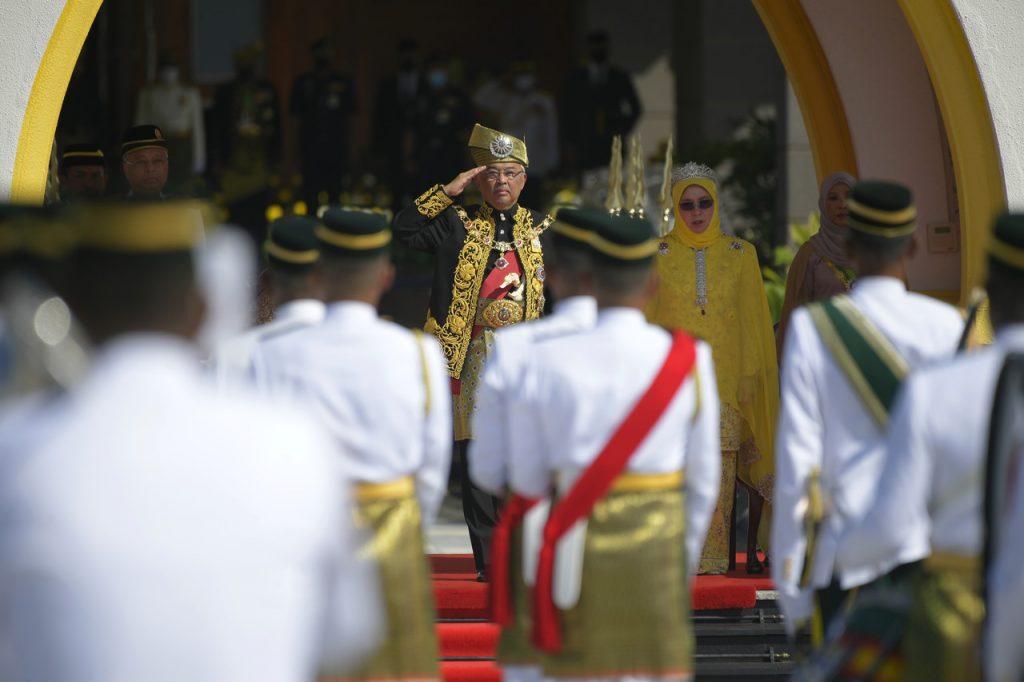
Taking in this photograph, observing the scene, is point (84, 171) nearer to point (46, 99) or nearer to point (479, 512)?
point (46, 99)

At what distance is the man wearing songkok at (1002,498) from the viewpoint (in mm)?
3338

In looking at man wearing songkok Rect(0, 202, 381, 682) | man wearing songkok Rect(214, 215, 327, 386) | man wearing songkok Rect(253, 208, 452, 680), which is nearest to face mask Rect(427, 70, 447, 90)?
man wearing songkok Rect(214, 215, 327, 386)

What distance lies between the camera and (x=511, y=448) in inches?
168

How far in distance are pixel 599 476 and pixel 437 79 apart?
11.2 m

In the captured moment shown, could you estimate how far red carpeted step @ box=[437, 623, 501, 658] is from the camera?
257 inches

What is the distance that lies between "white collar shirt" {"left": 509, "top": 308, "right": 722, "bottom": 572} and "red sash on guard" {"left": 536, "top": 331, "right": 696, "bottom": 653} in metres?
0.02

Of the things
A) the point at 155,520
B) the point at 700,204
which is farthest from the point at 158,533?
the point at 700,204

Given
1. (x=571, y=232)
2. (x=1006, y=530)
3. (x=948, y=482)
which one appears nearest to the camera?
(x=1006, y=530)

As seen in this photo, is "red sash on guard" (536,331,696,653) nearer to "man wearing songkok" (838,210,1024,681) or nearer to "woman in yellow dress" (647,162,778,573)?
"man wearing songkok" (838,210,1024,681)

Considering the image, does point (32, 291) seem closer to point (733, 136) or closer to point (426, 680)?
point (426, 680)

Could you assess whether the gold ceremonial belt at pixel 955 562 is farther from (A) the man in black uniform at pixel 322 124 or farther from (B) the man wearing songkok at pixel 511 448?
(A) the man in black uniform at pixel 322 124

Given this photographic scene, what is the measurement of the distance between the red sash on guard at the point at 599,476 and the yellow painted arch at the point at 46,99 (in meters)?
3.22

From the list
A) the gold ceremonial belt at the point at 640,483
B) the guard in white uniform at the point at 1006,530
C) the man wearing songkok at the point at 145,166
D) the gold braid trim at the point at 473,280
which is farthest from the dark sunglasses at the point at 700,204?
the guard in white uniform at the point at 1006,530

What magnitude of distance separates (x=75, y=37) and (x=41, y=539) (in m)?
4.72
